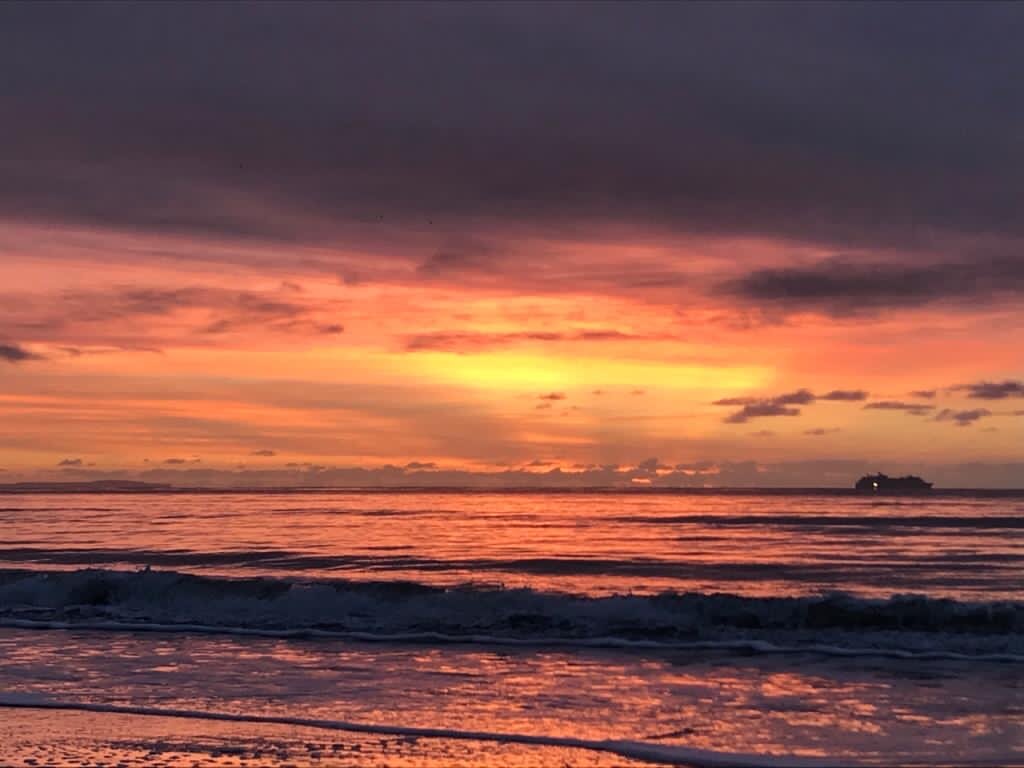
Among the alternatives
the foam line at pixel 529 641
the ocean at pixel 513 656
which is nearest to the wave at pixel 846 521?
the ocean at pixel 513 656

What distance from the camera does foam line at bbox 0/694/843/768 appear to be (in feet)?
35.0

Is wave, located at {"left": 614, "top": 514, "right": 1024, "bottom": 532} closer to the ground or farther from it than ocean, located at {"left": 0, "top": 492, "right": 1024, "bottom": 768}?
farther from it

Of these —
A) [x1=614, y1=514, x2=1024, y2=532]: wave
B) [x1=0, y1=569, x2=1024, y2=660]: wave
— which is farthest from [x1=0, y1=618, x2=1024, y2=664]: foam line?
[x1=614, y1=514, x2=1024, y2=532]: wave

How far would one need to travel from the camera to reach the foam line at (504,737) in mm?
10664

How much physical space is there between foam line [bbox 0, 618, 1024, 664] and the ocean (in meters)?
0.08

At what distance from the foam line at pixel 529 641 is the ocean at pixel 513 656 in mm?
84

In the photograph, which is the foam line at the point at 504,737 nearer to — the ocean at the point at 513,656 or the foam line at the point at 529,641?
the ocean at the point at 513,656

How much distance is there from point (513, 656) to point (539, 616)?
407 cm

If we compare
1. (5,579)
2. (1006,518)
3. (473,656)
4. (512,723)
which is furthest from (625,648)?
(1006,518)

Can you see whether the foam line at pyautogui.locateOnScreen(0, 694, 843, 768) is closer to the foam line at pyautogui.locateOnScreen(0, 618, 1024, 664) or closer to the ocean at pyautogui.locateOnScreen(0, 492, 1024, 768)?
the ocean at pyautogui.locateOnScreen(0, 492, 1024, 768)

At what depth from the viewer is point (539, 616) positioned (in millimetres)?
21875

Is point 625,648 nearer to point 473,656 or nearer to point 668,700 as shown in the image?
point 473,656

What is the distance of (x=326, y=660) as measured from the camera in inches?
680

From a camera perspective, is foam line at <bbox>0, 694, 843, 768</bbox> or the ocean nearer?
foam line at <bbox>0, 694, 843, 768</bbox>
